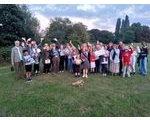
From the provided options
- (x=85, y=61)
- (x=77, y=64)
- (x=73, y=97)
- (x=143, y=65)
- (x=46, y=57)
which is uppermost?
(x=46, y=57)

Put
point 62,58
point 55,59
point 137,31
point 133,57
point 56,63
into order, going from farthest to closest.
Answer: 1. point 137,31
2. point 133,57
3. point 62,58
4. point 56,63
5. point 55,59

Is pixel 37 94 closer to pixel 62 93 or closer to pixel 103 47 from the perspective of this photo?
pixel 62 93

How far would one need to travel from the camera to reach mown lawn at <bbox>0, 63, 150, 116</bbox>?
11.9 meters

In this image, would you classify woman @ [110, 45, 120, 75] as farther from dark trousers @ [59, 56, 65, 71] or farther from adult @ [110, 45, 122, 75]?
dark trousers @ [59, 56, 65, 71]

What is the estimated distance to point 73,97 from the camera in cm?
1295

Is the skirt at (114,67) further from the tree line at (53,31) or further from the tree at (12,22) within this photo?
the tree at (12,22)

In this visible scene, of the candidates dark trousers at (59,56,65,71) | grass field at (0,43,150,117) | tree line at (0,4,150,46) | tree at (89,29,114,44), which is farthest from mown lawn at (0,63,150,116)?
tree at (89,29,114,44)

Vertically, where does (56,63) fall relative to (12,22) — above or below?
below

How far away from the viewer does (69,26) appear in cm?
6234

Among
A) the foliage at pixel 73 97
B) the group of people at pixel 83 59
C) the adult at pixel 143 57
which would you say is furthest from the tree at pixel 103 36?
the foliage at pixel 73 97

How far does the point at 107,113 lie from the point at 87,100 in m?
1.17

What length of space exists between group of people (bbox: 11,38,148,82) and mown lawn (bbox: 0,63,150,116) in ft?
2.46

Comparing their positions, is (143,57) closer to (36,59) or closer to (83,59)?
(83,59)

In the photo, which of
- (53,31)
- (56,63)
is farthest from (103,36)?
(56,63)
